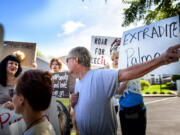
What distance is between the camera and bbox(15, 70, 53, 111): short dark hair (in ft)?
3.43

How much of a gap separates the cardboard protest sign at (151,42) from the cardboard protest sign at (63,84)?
0.96 m

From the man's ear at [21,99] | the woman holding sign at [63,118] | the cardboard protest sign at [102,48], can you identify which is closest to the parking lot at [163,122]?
the cardboard protest sign at [102,48]

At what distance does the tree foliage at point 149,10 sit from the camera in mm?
2528

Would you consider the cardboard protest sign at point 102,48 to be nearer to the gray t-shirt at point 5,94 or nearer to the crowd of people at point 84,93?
the crowd of people at point 84,93

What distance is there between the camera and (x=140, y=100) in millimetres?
2109

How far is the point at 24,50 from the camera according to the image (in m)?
3.33

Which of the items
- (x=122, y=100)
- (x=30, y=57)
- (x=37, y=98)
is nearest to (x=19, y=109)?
(x=37, y=98)

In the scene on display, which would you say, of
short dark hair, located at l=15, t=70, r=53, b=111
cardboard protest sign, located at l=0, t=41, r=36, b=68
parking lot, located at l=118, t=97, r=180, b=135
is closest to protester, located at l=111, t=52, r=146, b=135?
short dark hair, located at l=15, t=70, r=53, b=111

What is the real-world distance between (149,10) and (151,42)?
1.18m

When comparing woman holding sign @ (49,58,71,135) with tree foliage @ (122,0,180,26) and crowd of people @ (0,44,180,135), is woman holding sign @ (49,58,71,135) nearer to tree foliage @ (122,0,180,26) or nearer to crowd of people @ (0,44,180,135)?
crowd of people @ (0,44,180,135)

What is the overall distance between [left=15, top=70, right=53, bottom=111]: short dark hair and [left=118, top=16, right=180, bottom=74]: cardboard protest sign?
142 cm

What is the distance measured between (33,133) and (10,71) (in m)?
1.60

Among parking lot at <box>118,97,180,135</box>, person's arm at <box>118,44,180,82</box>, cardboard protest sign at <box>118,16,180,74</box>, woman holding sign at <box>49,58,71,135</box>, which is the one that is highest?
cardboard protest sign at <box>118,16,180,74</box>

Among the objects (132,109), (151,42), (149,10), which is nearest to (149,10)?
(149,10)
